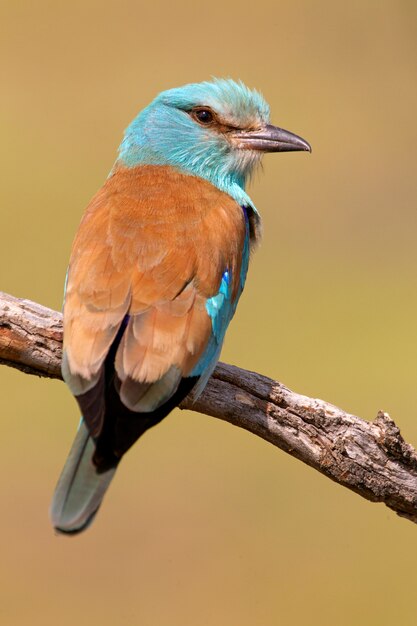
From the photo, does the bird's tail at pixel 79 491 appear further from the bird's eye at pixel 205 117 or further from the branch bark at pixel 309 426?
the bird's eye at pixel 205 117

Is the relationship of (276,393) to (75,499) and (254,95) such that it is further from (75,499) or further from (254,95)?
(254,95)

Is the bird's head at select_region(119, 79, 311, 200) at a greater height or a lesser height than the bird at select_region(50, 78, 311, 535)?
greater

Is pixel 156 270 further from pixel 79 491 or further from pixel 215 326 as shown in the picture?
pixel 79 491

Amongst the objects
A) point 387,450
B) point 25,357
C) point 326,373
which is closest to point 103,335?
point 25,357

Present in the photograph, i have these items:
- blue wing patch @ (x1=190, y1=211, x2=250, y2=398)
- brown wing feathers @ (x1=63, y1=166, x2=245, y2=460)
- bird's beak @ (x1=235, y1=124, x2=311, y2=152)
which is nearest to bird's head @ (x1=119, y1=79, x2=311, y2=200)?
bird's beak @ (x1=235, y1=124, x2=311, y2=152)

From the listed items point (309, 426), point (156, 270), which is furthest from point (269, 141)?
point (309, 426)

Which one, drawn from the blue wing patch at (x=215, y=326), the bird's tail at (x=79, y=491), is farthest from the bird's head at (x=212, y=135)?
the bird's tail at (x=79, y=491)

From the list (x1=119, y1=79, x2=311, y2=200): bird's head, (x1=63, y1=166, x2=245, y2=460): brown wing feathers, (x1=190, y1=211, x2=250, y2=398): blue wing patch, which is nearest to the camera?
(x1=63, y1=166, x2=245, y2=460): brown wing feathers

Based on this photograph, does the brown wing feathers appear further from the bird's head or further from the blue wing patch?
the bird's head
